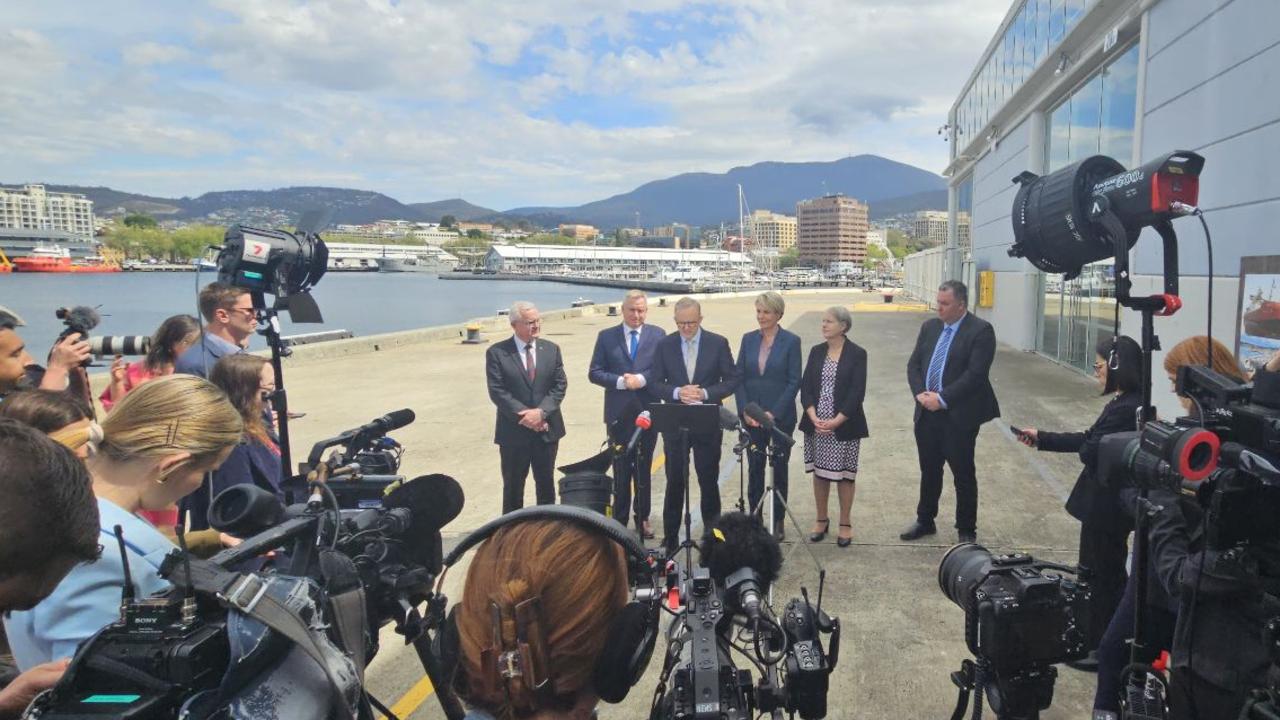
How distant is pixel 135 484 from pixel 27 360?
2.64 m

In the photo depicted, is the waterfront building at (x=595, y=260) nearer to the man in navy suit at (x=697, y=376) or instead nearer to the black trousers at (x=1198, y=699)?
the man in navy suit at (x=697, y=376)

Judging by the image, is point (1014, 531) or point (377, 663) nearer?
point (377, 663)

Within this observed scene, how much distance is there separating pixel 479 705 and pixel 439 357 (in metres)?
16.6

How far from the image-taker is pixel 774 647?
1945mm

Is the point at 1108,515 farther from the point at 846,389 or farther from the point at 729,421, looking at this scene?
the point at 846,389

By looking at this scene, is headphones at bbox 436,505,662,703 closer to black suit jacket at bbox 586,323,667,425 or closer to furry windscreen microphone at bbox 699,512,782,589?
furry windscreen microphone at bbox 699,512,782,589

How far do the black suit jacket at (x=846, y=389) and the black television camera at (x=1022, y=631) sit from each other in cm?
314

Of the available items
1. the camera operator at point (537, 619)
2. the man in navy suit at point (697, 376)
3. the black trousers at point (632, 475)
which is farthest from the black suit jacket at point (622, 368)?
the camera operator at point (537, 619)

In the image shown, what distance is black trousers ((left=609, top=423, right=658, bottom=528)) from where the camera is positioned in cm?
428

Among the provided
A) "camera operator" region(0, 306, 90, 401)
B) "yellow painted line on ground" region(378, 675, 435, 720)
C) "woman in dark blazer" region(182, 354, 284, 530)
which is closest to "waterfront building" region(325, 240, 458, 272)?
"camera operator" region(0, 306, 90, 401)

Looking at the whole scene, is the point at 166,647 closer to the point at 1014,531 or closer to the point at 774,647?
the point at 774,647

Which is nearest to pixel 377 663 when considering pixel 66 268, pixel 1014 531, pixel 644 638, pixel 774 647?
pixel 774 647

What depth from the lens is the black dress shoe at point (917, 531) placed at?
555 centimetres

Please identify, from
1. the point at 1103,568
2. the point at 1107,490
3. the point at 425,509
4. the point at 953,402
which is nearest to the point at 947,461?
the point at 953,402
